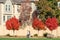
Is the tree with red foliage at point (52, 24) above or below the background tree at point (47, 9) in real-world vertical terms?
below

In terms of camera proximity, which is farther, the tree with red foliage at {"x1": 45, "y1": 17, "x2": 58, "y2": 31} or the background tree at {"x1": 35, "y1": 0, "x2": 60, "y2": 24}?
the background tree at {"x1": 35, "y1": 0, "x2": 60, "y2": 24}

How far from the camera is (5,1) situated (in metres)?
75.6

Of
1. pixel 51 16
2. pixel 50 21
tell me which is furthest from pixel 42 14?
pixel 50 21

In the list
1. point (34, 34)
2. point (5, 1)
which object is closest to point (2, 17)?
point (5, 1)

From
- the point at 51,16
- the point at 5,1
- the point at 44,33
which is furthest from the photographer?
the point at 5,1

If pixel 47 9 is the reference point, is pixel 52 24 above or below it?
below

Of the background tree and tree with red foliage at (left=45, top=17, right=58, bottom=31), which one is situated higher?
the background tree

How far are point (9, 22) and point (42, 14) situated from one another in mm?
11189

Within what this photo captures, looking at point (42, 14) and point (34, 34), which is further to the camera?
point (42, 14)

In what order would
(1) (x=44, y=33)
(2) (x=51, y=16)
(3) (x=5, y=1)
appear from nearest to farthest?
(1) (x=44, y=33)
(2) (x=51, y=16)
(3) (x=5, y=1)

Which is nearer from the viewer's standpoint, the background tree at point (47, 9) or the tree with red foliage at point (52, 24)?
the tree with red foliage at point (52, 24)

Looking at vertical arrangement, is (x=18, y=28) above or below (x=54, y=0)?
below

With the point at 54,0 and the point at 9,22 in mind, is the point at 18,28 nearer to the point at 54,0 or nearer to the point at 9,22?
the point at 9,22

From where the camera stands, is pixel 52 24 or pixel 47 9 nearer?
pixel 52 24
